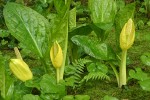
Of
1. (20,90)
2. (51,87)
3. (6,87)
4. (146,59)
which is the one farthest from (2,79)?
(146,59)

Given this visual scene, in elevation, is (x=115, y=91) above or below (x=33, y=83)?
below

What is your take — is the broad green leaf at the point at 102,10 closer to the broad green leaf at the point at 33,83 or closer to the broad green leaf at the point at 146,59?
the broad green leaf at the point at 146,59

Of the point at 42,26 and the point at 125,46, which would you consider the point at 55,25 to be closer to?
the point at 42,26

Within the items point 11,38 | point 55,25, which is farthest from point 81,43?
point 11,38

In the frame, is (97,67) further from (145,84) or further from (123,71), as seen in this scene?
(145,84)

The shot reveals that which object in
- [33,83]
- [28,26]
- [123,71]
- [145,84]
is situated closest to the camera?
[145,84]

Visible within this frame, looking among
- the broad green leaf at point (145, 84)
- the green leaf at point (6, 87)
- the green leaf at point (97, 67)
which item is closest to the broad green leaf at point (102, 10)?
the green leaf at point (97, 67)

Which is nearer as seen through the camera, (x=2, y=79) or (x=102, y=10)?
(x=2, y=79)

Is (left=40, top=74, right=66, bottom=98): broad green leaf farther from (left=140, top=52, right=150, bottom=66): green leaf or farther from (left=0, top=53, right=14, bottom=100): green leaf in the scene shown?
(left=140, top=52, right=150, bottom=66): green leaf
